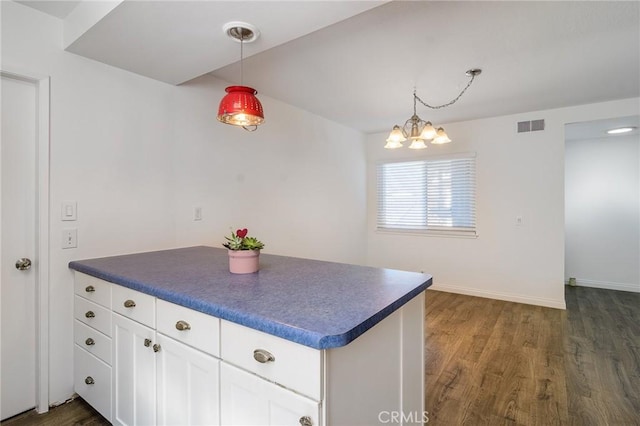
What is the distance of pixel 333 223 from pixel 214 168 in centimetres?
205

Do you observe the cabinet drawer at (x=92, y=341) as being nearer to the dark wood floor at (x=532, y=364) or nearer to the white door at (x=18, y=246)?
the white door at (x=18, y=246)

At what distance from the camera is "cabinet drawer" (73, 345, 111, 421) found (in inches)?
67.9

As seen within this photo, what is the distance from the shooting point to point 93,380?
1831mm

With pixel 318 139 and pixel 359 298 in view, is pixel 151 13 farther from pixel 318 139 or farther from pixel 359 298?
pixel 318 139

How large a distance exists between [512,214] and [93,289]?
4.45 metres

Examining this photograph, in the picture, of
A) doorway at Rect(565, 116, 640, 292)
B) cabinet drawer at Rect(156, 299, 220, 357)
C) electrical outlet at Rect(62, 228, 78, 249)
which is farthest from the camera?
doorway at Rect(565, 116, 640, 292)

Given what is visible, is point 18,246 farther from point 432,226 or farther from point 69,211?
point 432,226

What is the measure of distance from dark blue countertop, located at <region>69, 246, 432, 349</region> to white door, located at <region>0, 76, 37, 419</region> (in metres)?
0.29

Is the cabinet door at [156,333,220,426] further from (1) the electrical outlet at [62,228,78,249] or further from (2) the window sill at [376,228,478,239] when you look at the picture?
(2) the window sill at [376,228,478,239]

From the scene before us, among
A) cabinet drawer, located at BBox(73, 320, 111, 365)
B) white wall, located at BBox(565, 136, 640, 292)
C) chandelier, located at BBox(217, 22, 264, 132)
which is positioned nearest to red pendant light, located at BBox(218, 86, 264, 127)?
chandelier, located at BBox(217, 22, 264, 132)

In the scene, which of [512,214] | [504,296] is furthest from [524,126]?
[504,296]

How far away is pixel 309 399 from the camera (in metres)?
0.94

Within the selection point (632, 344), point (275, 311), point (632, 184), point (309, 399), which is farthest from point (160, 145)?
point (632, 184)

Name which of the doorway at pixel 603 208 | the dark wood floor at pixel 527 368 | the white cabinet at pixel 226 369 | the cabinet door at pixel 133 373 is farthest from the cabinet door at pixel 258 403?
the doorway at pixel 603 208
